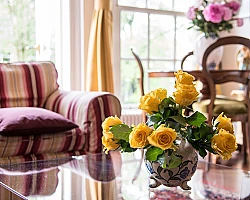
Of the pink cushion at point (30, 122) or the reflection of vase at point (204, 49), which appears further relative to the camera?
the reflection of vase at point (204, 49)

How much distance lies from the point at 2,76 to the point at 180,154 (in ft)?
5.86

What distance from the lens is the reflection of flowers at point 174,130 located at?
1316 millimetres

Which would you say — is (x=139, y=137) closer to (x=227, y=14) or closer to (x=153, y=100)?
(x=153, y=100)

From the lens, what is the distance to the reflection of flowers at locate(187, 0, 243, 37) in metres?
3.29

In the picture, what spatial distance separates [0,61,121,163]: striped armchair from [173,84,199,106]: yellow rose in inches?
47.2

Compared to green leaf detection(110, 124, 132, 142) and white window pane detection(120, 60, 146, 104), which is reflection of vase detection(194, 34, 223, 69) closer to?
white window pane detection(120, 60, 146, 104)

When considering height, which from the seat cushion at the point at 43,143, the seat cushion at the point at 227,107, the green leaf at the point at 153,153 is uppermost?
the green leaf at the point at 153,153

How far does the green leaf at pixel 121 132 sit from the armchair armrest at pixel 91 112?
3.64 ft

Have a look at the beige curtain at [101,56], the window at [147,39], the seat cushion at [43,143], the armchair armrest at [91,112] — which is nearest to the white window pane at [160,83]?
the window at [147,39]

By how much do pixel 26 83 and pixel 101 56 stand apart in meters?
0.81

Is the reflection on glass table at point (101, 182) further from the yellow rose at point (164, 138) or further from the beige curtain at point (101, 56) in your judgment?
the beige curtain at point (101, 56)

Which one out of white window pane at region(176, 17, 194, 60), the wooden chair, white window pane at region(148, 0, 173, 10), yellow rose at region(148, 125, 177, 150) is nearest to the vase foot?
yellow rose at region(148, 125, 177, 150)

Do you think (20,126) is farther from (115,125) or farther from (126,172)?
(115,125)

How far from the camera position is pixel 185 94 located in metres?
1.33
